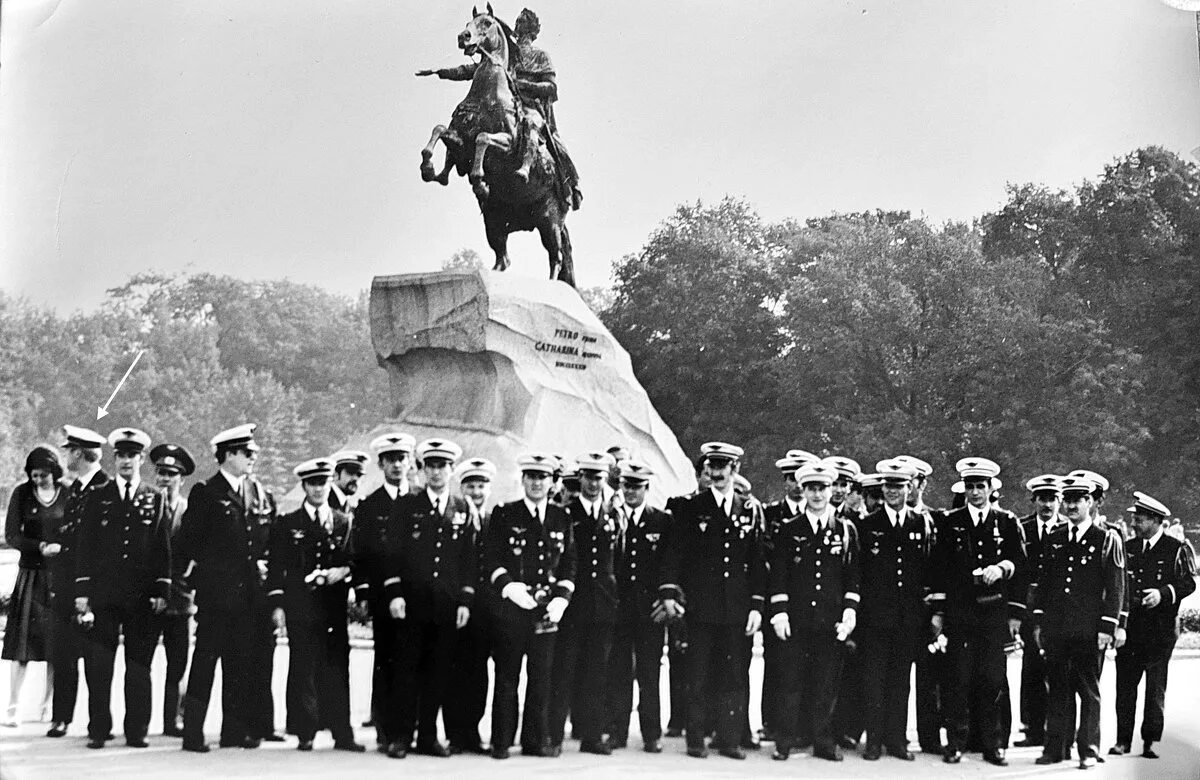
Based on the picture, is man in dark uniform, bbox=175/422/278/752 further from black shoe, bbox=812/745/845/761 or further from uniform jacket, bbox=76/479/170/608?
black shoe, bbox=812/745/845/761

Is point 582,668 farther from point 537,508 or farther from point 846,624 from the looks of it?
point 846,624

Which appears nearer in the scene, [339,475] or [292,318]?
[339,475]

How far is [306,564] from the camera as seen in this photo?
6344mm

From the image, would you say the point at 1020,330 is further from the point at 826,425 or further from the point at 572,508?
the point at 572,508

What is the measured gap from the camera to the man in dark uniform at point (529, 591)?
20.9 feet

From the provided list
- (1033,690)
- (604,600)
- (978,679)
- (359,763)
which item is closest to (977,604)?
(978,679)

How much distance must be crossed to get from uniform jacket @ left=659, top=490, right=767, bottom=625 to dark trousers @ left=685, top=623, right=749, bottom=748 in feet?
0.28

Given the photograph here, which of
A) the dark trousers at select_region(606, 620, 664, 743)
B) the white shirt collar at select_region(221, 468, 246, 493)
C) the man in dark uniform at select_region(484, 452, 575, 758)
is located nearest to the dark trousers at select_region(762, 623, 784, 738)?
the dark trousers at select_region(606, 620, 664, 743)

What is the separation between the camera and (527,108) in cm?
848

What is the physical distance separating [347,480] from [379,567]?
494 millimetres

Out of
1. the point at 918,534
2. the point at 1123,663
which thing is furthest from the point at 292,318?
the point at 1123,663

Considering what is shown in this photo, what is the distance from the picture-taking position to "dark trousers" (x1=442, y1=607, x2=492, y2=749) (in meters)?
6.38

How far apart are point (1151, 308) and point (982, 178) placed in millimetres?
1397

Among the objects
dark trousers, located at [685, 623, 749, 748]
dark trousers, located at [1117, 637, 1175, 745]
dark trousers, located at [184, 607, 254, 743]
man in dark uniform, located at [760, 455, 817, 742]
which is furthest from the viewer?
dark trousers, located at [1117, 637, 1175, 745]
